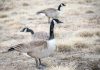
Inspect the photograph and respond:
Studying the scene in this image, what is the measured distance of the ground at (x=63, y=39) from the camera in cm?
970

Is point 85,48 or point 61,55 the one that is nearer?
point 61,55

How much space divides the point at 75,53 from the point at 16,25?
7.22m

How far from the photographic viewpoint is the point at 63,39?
12.9m

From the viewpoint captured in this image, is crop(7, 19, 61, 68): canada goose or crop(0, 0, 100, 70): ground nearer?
crop(7, 19, 61, 68): canada goose

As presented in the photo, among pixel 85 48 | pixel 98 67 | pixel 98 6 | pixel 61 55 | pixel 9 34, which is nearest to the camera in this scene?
pixel 98 67

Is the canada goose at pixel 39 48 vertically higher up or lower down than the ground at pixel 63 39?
higher up

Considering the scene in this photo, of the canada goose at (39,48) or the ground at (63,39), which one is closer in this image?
the canada goose at (39,48)

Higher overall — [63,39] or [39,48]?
[39,48]

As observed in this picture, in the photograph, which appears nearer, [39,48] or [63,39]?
[39,48]

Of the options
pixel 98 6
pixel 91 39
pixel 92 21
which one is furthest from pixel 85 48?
pixel 98 6

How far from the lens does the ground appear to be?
970 cm

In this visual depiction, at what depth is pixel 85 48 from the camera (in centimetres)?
1140

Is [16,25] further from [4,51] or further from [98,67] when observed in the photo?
[98,67]

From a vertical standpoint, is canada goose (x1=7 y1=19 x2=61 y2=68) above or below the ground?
above
